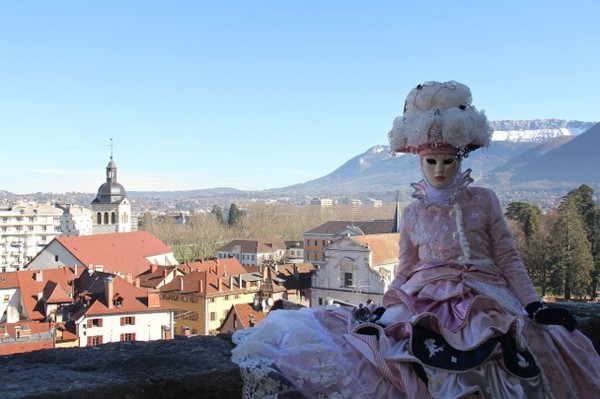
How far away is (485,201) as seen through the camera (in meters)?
2.73

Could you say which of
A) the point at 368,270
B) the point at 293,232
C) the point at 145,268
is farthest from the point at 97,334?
the point at 293,232

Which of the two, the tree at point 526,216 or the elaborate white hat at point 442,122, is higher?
the elaborate white hat at point 442,122

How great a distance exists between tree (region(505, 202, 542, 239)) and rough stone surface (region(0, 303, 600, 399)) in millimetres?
29857

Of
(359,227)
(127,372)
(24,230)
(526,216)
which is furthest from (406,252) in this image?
(24,230)

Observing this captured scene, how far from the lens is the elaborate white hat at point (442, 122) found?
2635 mm

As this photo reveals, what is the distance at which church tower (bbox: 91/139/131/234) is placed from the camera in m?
57.3

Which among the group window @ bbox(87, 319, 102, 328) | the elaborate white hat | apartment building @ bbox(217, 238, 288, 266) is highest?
the elaborate white hat

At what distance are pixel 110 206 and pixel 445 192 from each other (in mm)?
57572

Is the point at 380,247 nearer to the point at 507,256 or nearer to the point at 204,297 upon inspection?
the point at 204,297

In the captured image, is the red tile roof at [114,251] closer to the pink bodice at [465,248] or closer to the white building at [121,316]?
the white building at [121,316]

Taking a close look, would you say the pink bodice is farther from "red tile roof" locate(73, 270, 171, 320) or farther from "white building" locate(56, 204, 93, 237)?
"white building" locate(56, 204, 93, 237)

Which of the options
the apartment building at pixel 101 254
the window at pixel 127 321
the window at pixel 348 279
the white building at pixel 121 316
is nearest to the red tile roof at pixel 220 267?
the apartment building at pixel 101 254

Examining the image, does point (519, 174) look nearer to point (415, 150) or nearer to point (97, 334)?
point (97, 334)

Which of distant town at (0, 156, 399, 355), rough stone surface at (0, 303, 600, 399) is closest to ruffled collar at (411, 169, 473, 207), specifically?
rough stone surface at (0, 303, 600, 399)
